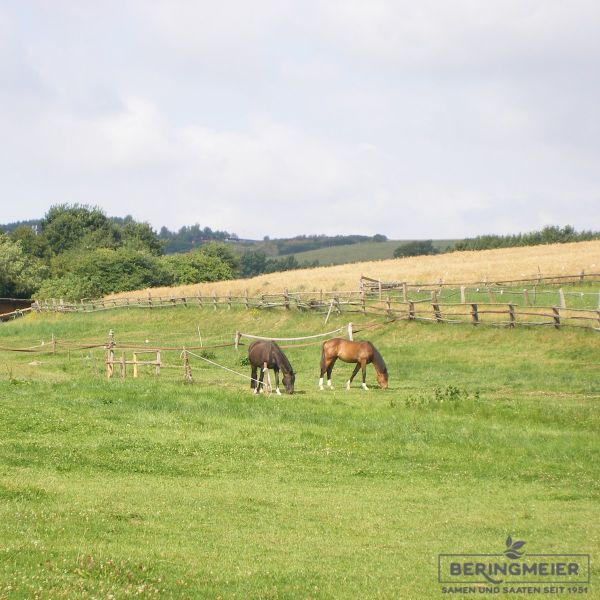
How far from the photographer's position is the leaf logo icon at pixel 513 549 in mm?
12016

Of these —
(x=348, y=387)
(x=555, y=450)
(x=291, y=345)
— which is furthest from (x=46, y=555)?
(x=291, y=345)

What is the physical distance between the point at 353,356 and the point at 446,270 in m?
34.1

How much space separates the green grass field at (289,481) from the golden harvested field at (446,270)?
22.4 m

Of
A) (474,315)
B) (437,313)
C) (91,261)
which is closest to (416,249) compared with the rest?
(91,261)

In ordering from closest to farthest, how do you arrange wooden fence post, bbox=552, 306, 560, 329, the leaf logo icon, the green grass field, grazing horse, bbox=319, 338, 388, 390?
1. the green grass field
2. the leaf logo icon
3. grazing horse, bbox=319, 338, 388, 390
4. wooden fence post, bbox=552, 306, 560, 329

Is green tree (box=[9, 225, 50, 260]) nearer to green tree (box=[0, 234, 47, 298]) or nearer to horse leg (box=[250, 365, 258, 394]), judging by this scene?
green tree (box=[0, 234, 47, 298])

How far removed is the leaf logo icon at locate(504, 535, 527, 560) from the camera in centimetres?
1202

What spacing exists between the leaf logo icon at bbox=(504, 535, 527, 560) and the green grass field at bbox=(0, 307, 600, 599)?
295 mm

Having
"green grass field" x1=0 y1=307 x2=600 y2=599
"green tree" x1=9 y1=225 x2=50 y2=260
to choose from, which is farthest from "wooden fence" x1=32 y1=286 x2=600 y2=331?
"green tree" x1=9 y1=225 x2=50 y2=260

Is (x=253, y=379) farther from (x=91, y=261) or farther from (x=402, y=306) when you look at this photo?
(x=91, y=261)

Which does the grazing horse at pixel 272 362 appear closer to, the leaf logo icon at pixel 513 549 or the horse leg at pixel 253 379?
the horse leg at pixel 253 379

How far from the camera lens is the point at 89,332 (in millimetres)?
60125

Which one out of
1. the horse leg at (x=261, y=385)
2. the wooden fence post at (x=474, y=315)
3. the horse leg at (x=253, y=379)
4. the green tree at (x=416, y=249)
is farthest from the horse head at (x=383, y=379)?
the green tree at (x=416, y=249)

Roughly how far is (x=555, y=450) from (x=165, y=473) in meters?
8.37
